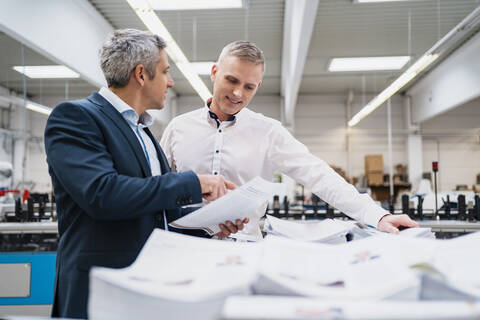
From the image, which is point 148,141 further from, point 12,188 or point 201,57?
point 201,57

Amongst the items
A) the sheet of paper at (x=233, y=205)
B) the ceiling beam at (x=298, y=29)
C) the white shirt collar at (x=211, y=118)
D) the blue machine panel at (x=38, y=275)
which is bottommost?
A: the blue machine panel at (x=38, y=275)

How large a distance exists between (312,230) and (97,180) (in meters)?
0.72

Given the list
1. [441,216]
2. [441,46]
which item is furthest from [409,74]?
[441,216]

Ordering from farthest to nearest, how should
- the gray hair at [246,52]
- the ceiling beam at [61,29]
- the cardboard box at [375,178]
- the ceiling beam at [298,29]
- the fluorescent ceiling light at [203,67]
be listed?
the cardboard box at [375,178] < the fluorescent ceiling light at [203,67] < the ceiling beam at [61,29] < the ceiling beam at [298,29] < the gray hair at [246,52]

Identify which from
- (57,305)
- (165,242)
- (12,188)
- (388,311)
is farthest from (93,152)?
(12,188)

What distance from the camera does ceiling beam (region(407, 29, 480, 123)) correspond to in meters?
7.09

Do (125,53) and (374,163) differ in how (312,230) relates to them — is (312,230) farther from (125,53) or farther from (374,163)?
(374,163)

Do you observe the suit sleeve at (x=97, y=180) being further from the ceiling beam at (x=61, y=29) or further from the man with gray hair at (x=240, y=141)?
the ceiling beam at (x=61, y=29)

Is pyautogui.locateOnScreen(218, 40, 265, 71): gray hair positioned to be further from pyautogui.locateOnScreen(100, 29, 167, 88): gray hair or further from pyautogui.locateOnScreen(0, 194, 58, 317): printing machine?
pyautogui.locateOnScreen(0, 194, 58, 317): printing machine

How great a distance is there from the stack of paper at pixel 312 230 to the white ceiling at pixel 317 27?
4188 millimetres

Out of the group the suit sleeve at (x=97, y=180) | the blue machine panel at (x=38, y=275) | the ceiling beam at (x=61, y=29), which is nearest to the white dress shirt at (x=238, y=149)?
the suit sleeve at (x=97, y=180)

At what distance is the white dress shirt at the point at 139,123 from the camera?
3.85ft

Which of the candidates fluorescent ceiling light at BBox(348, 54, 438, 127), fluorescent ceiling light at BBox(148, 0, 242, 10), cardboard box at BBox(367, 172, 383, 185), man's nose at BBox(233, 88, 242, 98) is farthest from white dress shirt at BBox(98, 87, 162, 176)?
cardboard box at BBox(367, 172, 383, 185)

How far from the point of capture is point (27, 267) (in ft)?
10.1
